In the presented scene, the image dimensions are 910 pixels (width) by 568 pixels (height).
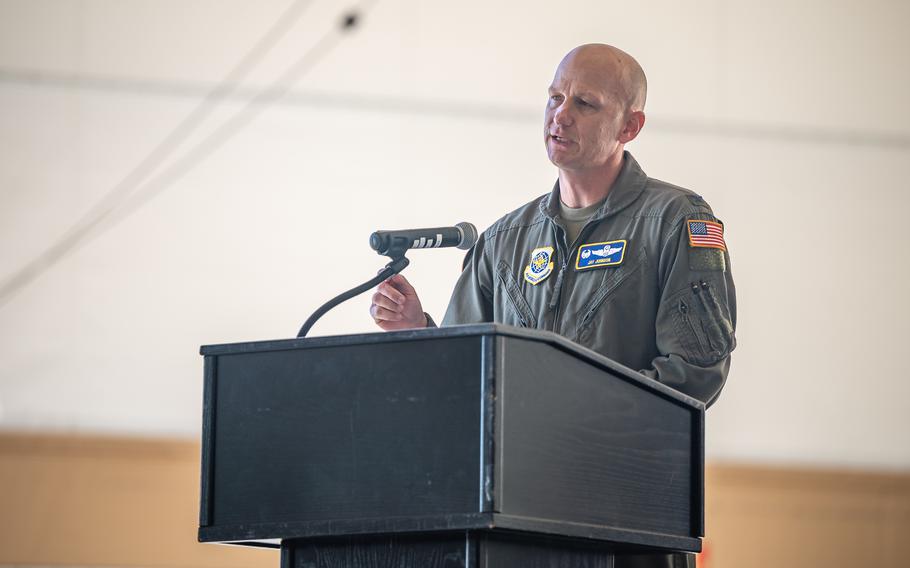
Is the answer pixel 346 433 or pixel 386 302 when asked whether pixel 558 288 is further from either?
pixel 346 433

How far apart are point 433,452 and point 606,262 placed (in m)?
0.90

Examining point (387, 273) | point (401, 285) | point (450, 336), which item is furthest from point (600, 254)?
point (450, 336)

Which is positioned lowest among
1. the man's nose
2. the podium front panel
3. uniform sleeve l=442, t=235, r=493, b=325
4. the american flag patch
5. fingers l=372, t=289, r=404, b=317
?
the podium front panel

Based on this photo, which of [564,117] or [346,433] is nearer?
[346,433]

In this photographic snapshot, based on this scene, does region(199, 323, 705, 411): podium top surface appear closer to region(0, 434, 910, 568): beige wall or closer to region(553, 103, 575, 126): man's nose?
region(553, 103, 575, 126): man's nose

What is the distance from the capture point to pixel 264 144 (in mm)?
4980

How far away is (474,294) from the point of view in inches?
94.9

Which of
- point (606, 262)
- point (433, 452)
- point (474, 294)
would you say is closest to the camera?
point (433, 452)

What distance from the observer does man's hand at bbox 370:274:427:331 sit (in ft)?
6.62

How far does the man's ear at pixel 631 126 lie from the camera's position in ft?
7.65

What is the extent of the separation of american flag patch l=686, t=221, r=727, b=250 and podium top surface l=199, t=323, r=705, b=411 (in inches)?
21.0
